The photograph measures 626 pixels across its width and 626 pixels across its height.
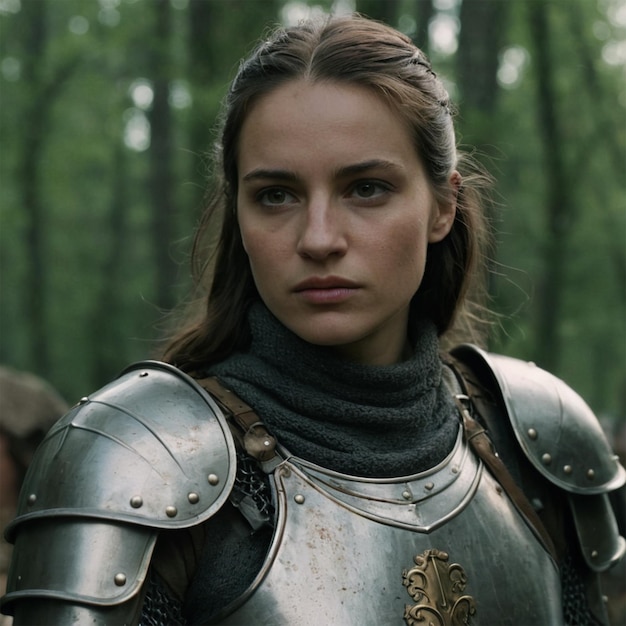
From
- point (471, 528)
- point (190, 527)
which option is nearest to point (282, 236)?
point (190, 527)

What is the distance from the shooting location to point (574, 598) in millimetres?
2623

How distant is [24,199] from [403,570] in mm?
15896

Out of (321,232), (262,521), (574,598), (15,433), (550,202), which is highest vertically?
(321,232)

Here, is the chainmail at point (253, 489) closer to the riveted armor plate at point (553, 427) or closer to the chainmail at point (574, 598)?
the riveted armor plate at point (553, 427)

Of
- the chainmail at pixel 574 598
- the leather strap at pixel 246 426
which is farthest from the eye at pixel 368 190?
the chainmail at pixel 574 598

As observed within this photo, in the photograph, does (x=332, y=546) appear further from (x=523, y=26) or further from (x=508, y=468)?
(x=523, y=26)

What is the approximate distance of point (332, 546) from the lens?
6.80ft

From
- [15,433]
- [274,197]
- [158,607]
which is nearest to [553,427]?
[274,197]

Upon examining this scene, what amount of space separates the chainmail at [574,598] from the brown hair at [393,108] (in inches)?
28.5

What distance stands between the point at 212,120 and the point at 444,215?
24.6 feet

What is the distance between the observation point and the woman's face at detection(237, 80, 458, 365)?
2.13 m

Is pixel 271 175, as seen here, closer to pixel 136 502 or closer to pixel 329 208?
pixel 329 208

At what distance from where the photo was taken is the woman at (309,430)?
6.38 feet

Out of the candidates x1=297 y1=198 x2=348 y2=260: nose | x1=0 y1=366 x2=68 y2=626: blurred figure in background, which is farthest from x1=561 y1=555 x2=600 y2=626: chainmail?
x1=0 y1=366 x2=68 y2=626: blurred figure in background
